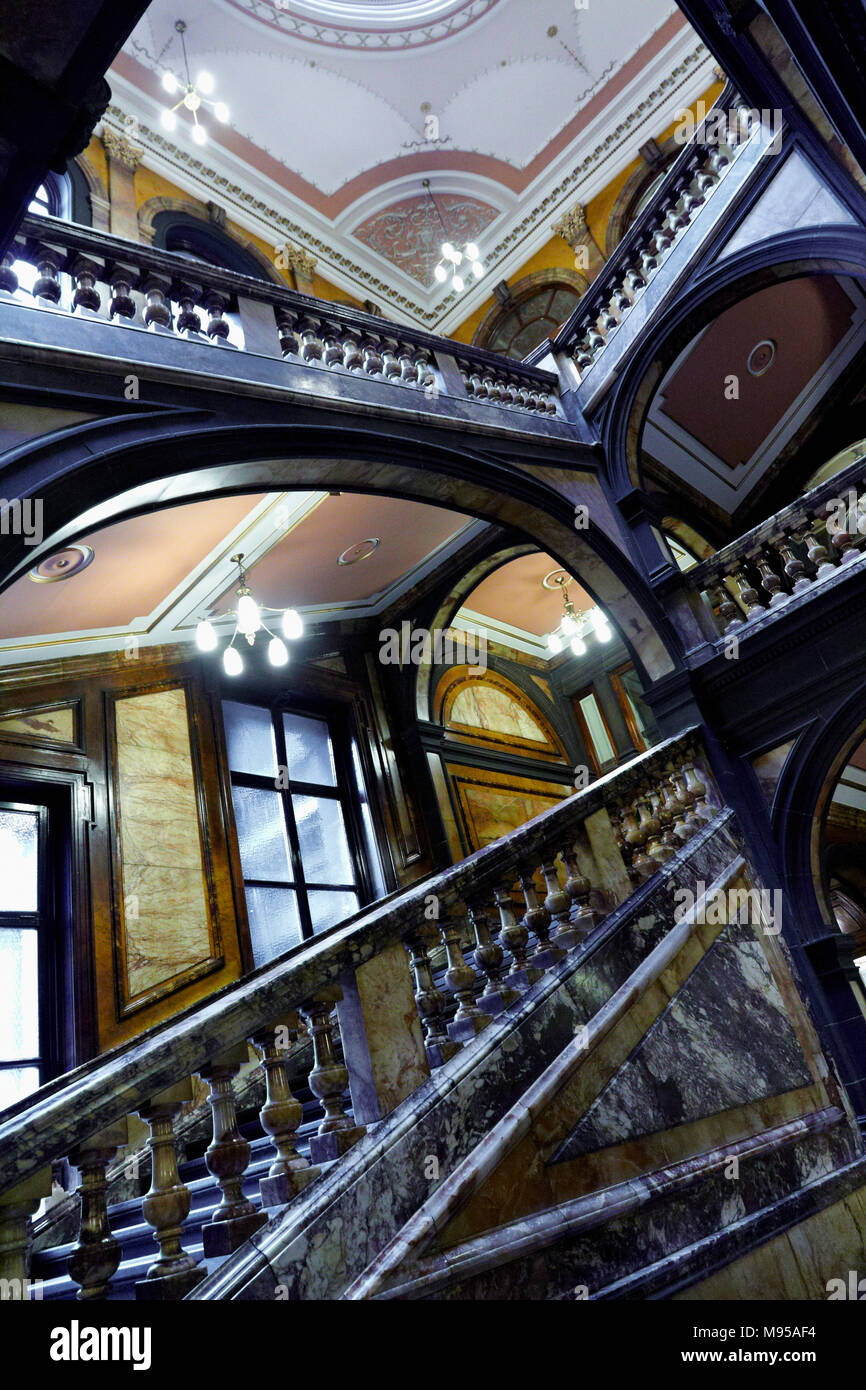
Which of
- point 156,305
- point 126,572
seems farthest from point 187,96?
point 126,572

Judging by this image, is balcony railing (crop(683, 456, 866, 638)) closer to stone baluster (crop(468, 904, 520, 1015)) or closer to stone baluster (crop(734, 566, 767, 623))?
stone baluster (crop(734, 566, 767, 623))

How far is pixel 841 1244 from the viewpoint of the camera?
11.7 ft

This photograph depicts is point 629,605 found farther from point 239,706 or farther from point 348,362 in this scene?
point 239,706

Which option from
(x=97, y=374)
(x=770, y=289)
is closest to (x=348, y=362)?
(x=97, y=374)

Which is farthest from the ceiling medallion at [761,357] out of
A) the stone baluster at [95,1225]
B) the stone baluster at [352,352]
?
the stone baluster at [95,1225]

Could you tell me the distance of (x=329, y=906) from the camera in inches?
307

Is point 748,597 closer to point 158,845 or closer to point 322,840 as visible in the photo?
point 322,840

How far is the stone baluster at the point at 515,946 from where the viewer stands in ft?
10.7

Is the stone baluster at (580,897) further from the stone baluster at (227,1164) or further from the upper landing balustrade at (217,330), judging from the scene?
the upper landing balustrade at (217,330)

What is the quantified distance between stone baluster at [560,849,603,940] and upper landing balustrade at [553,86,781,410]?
16.1ft

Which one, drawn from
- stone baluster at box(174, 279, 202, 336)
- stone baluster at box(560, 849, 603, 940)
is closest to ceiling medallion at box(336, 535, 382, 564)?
stone baluster at box(174, 279, 202, 336)

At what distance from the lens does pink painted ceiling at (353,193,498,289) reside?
10.5 metres

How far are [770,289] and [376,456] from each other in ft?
13.7

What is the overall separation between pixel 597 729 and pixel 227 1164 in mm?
8840
